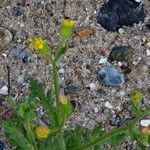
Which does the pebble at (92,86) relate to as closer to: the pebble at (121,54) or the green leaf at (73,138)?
the pebble at (121,54)

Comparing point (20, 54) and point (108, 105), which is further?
point (20, 54)

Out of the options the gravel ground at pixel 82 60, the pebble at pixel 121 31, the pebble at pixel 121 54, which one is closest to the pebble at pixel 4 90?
the gravel ground at pixel 82 60

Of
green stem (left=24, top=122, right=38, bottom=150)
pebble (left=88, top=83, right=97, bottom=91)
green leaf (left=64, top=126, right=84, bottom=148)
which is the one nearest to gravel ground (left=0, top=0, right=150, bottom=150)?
pebble (left=88, top=83, right=97, bottom=91)

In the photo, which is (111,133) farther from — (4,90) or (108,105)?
(4,90)

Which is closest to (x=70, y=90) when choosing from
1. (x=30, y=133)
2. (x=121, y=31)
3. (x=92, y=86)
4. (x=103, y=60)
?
(x=92, y=86)

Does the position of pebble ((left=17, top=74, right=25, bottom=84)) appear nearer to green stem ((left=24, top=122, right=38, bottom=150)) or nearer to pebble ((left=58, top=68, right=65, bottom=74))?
pebble ((left=58, top=68, right=65, bottom=74))

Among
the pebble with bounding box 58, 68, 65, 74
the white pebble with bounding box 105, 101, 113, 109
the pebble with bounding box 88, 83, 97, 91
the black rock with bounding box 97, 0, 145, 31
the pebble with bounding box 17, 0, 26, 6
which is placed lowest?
the white pebble with bounding box 105, 101, 113, 109
